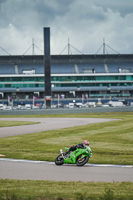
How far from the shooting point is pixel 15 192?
10.1 metres

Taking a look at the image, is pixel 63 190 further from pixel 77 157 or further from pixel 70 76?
pixel 70 76

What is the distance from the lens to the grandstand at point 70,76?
120 meters

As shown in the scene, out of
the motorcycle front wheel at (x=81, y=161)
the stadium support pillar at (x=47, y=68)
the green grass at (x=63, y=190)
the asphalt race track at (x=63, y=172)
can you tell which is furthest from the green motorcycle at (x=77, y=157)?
the stadium support pillar at (x=47, y=68)

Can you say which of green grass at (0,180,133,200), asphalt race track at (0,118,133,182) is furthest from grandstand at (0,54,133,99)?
green grass at (0,180,133,200)

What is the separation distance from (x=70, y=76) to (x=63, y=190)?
11061 centimetres

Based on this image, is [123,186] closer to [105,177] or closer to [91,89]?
[105,177]

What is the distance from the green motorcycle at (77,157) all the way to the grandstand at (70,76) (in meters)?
103

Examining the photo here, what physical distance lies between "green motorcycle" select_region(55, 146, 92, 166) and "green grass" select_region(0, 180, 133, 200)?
3.10m

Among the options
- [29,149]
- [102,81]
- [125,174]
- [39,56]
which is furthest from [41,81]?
[125,174]

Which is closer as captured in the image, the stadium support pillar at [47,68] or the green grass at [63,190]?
the green grass at [63,190]

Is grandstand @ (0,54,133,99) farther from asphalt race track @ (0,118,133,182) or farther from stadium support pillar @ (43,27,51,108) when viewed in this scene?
asphalt race track @ (0,118,133,182)

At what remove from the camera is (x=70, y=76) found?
120 meters

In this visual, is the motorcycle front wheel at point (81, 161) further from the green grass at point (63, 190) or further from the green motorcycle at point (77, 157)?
the green grass at point (63, 190)

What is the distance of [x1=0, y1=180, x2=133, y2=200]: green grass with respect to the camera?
372 inches
